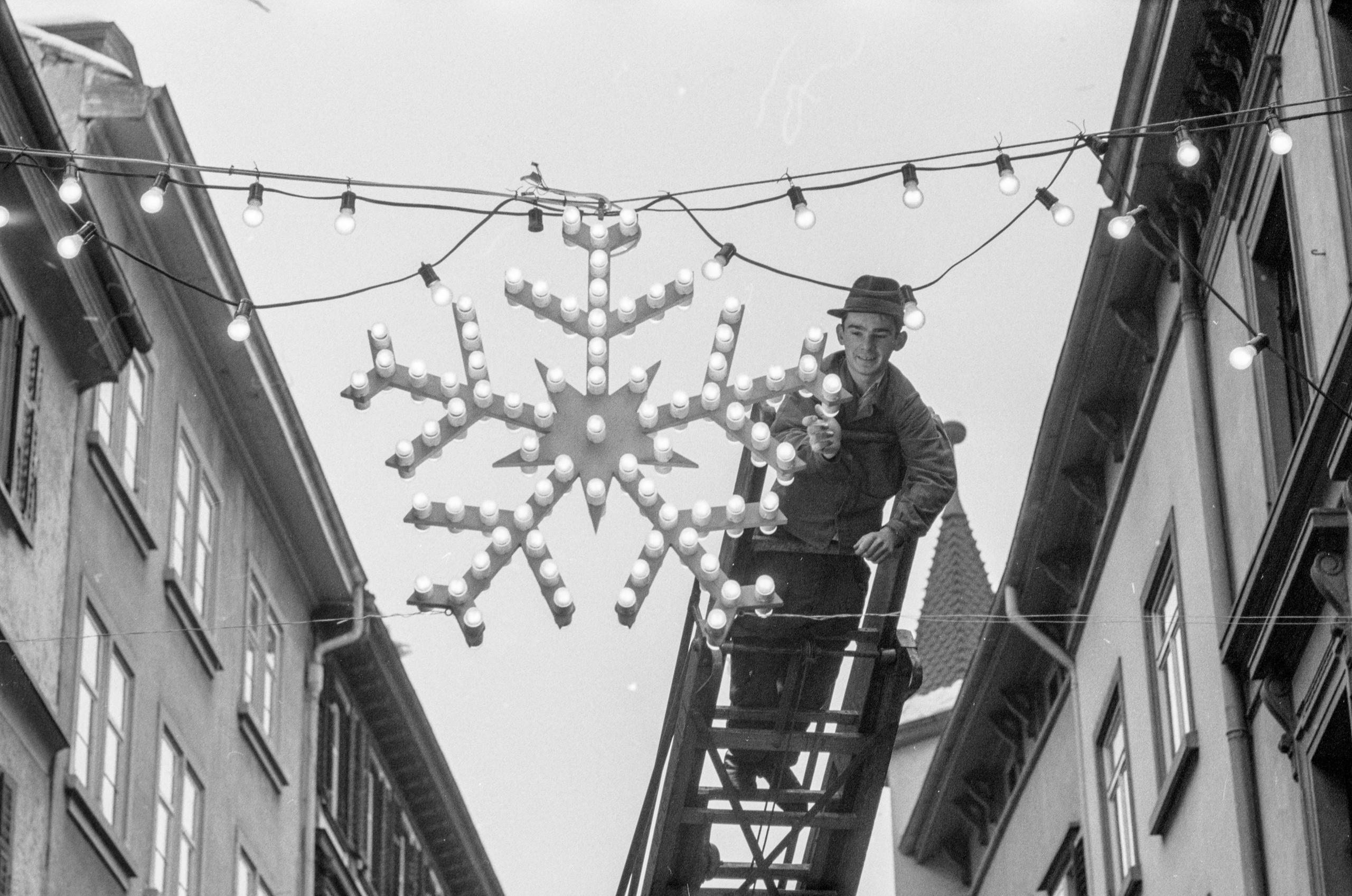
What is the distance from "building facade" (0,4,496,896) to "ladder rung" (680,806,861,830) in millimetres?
5086

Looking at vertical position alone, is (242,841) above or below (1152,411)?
below

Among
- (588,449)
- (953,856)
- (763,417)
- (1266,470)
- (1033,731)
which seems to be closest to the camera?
(588,449)

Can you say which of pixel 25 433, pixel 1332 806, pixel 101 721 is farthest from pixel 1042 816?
pixel 25 433

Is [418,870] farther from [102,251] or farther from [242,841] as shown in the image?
[102,251]

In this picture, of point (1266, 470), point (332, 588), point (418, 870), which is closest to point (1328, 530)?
point (1266, 470)

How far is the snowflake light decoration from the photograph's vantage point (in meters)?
14.2

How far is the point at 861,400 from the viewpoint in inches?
635

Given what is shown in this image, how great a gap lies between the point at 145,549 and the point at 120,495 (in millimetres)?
912

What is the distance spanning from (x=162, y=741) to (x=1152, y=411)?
978 cm

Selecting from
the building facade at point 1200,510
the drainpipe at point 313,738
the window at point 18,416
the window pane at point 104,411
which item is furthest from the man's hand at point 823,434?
the drainpipe at point 313,738

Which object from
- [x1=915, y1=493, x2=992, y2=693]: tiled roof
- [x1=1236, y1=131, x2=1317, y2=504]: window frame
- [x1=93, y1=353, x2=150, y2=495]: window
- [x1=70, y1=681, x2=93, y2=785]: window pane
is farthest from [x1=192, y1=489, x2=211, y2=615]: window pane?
[x1=915, y1=493, x2=992, y2=693]: tiled roof

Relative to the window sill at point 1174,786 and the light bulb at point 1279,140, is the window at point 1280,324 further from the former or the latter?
the light bulb at point 1279,140

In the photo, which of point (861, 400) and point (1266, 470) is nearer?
point (861, 400)

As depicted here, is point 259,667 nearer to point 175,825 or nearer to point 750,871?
point 175,825
